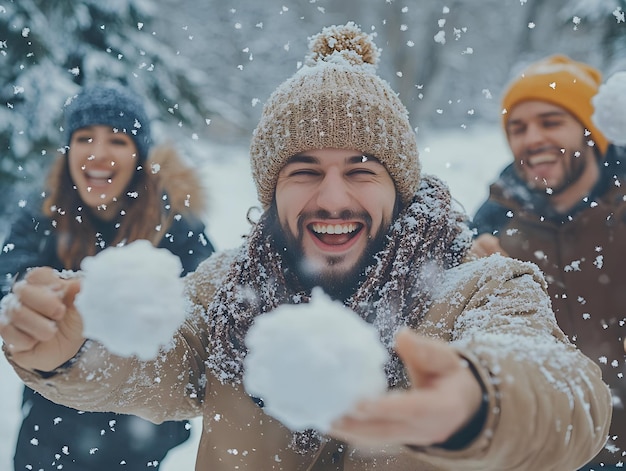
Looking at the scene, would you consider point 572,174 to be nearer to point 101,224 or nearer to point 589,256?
point 589,256

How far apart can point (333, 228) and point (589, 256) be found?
52.2 inches

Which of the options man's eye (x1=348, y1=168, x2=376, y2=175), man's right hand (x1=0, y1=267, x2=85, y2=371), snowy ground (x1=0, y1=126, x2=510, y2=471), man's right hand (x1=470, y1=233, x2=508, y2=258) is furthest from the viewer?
snowy ground (x1=0, y1=126, x2=510, y2=471)

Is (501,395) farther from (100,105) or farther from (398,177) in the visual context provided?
(100,105)

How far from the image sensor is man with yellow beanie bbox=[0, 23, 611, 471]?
0.92 m

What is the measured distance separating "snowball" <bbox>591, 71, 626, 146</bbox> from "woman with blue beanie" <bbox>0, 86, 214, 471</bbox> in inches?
67.8

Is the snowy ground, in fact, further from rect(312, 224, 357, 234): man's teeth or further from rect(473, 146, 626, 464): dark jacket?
rect(312, 224, 357, 234): man's teeth

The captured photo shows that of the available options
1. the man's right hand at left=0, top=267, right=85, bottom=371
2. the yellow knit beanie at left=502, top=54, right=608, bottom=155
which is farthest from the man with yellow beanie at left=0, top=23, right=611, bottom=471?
the yellow knit beanie at left=502, top=54, right=608, bottom=155

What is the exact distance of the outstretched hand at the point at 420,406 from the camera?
78 cm

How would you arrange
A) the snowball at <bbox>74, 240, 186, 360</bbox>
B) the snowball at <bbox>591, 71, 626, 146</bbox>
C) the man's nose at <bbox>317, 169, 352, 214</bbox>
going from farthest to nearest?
the snowball at <bbox>591, 71, 626, 146</bbox>
the man's nose at <bbox>317, 169, 352, 214</bbox>
the snowball at <bbox>74, 240, 186, 360</bbox>

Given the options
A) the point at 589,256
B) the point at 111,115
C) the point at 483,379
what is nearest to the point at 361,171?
the point at 483,379

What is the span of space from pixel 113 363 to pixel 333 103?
875 mm

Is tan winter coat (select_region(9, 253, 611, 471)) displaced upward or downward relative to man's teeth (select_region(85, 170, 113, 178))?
downward

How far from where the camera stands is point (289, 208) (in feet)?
5.77

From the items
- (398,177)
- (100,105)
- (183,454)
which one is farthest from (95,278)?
(183,454)
